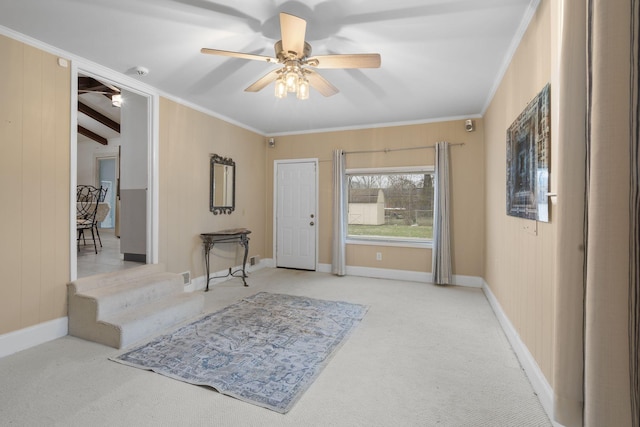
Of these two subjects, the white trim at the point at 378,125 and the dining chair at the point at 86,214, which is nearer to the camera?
the white trim at the point at 378,125

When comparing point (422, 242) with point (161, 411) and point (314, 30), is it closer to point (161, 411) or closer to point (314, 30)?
point (314, 30)

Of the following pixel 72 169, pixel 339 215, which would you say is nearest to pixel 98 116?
pixel 72 169

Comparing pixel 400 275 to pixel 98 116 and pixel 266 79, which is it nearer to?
pixel 266 79

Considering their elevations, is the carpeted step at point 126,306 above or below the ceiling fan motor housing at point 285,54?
below

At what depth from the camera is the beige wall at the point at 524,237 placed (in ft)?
6.03

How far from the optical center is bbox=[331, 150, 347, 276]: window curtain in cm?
523

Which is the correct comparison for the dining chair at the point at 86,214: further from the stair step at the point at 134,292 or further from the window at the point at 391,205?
the window at the point at 391,205

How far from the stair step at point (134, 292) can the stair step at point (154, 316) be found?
0.07 metres

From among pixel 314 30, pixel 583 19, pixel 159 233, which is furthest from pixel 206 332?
pixel 583 19

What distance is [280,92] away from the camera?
98.0 inches

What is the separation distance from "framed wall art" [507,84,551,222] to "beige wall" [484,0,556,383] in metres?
0.09

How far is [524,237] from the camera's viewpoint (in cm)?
237

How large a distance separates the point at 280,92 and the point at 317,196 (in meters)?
3.17

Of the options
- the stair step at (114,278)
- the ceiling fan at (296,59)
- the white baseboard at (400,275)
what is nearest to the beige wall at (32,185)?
the stair step at (114,278)
